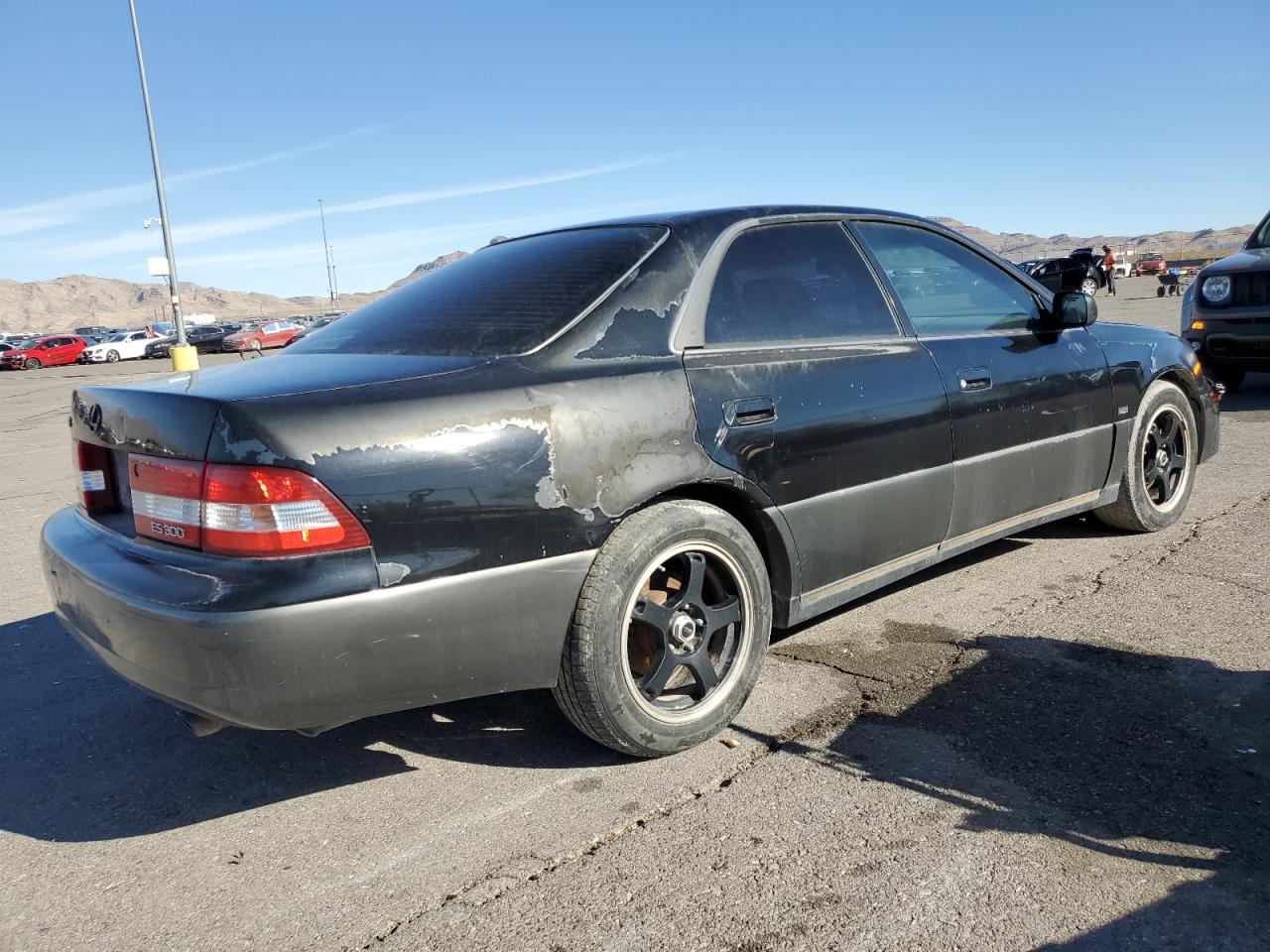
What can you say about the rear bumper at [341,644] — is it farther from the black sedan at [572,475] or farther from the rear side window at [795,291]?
the rear side window at [795,291]

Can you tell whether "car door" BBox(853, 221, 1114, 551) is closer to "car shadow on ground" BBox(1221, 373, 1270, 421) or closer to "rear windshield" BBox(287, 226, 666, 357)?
"rear windshield" BBox(287, 226, 666, 357)

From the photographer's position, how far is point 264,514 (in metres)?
2.22

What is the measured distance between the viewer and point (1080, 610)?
12.4 ft

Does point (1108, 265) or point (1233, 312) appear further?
point (1108, 265)

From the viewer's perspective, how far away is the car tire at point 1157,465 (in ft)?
14.9

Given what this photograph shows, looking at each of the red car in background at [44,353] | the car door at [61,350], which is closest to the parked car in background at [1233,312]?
the red car in background at [44,353]

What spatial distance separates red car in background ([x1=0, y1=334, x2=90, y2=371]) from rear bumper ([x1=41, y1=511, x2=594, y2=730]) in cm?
4345

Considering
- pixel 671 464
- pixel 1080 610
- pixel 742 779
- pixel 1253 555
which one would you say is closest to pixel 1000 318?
pixel 1080 610

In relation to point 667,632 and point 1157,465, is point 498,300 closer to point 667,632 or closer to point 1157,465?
point 667,632

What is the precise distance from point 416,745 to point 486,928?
1.00m

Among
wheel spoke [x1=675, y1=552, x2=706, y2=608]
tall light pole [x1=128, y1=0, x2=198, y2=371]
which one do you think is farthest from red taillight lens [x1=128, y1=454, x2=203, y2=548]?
tall light pole [x1=128, y1=0, x2=198, y2=371]

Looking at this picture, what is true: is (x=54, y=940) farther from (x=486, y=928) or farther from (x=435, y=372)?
(x=435, y=372)

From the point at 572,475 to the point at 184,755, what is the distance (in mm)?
1550

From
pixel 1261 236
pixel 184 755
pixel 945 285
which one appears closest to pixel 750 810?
pixel 184 755
